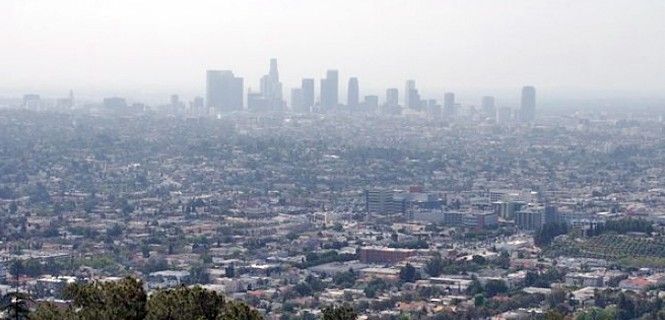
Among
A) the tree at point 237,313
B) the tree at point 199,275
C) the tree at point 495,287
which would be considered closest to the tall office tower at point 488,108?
the tree at point 199,275

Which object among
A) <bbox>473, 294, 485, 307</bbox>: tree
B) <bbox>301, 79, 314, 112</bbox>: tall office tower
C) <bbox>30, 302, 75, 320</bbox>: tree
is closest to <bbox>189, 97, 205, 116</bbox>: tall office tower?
<bbox>301, 79, 314, 112</bbox>: tall office tower

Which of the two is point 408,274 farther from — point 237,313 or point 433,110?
point 433,110

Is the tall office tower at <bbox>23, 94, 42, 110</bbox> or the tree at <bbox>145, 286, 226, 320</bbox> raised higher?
the tree at <bbox>145, 286, 226, 320</bbox>

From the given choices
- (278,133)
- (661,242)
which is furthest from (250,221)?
(278,133)

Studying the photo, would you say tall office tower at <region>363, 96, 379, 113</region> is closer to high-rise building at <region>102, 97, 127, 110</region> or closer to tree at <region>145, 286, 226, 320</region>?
high-rise building at <region>102, 97, 127, 110</region>

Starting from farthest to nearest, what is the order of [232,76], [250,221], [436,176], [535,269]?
[232,76], [436,176], [250,221], [535,269]

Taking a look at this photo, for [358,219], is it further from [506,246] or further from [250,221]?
[506,246]
